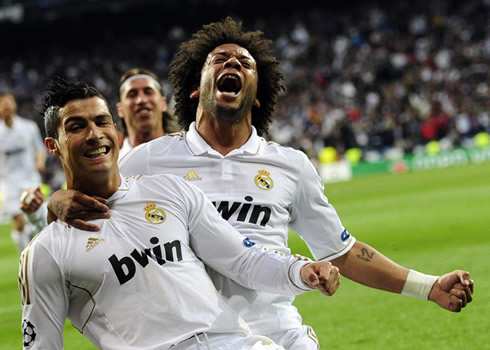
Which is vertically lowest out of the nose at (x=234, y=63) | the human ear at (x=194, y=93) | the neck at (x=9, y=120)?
the neck at (x=9, y=120)

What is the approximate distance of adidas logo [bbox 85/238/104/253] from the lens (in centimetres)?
301

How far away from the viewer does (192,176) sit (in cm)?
→ 394

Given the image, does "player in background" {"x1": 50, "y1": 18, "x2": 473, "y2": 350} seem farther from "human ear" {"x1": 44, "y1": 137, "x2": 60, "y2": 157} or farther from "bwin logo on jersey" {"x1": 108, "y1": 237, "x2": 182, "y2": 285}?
"human ear" {"x1": 44, "y1": 137, "x2": 60, "y2": 157}

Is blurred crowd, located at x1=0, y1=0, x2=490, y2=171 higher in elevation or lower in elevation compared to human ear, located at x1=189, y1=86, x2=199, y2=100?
higher

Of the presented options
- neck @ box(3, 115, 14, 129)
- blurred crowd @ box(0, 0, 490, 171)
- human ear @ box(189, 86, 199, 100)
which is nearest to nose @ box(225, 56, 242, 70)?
human ear @ box(189, 86, 199, 100)

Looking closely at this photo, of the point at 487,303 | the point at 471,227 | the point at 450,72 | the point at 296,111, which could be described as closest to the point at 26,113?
the point at 296,111

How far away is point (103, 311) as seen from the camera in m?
3.00

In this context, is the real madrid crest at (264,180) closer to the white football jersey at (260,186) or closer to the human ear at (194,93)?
the white football jersey at (260,186)

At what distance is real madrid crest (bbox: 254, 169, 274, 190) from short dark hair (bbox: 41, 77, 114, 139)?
94 cm

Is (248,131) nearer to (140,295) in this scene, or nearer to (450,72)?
(140,295)

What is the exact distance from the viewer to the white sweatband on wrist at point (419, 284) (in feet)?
11.5

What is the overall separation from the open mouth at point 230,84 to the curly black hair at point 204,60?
1.18ft

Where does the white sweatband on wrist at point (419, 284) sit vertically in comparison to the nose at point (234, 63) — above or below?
below

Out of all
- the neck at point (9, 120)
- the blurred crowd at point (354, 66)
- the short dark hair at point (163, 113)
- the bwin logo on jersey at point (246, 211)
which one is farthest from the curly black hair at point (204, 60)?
the blurred crowd at point (354, 66)
